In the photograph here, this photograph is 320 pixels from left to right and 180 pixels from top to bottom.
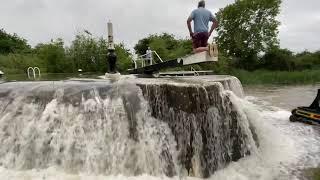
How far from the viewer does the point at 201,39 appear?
978 cm

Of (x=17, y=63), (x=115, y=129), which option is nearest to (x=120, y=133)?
(x=115, y=129)

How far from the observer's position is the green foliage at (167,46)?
38000 millimetres

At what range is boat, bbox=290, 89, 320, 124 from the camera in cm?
1400

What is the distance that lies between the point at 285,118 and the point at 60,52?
1934cm

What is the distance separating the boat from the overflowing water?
5446 mm

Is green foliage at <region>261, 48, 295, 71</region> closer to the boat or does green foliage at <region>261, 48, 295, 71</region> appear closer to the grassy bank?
the grassy bank

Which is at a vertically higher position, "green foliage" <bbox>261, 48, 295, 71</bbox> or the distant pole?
the distant pole

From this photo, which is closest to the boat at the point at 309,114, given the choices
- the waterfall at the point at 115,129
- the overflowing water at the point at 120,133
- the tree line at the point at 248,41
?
the overflowing water at the point at 120,133

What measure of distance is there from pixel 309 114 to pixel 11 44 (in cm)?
3988

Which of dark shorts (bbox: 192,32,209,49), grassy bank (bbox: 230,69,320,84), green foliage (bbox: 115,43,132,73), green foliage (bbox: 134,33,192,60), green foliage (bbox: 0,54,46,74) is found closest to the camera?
dark shorts (bbox: 192,32,209,49)

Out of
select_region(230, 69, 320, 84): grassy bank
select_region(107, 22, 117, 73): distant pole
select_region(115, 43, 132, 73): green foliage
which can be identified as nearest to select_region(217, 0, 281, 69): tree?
select_region(230, 69, 320, 84): grassy bank

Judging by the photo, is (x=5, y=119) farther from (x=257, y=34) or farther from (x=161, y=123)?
(x=257, y=34)

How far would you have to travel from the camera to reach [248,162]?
920 cm

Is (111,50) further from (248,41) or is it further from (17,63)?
(248,41)
